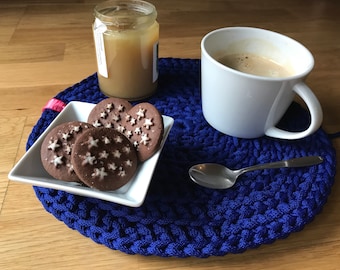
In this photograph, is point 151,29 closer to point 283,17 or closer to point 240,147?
point 240,147

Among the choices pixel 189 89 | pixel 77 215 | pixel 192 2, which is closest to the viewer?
pixel 77 215

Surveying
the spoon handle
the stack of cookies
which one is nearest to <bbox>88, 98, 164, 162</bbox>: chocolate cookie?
the stack of cookies

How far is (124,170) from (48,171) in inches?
3.4

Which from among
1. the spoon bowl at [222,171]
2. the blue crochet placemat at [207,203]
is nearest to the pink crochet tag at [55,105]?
the blue crochet placemat at [207,203]

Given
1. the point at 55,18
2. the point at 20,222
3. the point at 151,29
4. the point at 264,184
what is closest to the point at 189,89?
the point at 151,29

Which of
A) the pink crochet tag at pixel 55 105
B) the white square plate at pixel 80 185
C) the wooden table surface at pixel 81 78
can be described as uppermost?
the white square plate at pixel 80 185

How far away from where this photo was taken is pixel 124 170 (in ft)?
1.39

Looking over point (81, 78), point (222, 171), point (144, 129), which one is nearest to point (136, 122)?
point (144, 129)

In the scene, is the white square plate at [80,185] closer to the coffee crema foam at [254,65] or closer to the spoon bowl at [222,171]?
the spoon bowl at [222,171]

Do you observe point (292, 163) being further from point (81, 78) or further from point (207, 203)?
point (81, 78)

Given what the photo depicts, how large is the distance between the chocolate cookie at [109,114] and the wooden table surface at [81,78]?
123mm

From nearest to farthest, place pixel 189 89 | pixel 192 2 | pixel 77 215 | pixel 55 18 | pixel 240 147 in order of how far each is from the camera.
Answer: pixel 77 215 → pixel 240 147 → pixel 189 89 → pixel 55 18 → pixel 192 2

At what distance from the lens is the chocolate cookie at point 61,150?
16.3 inches

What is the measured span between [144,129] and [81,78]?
0.96 feet
